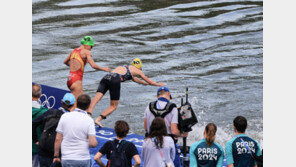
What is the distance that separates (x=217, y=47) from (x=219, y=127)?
9339 mm

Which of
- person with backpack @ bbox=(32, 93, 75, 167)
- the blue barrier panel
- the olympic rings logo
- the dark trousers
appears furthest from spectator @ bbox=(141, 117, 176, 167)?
the olympic rings logo

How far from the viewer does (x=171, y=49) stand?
74.9ft

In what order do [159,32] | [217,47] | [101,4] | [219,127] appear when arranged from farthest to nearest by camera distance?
[101,4] → [159,32] → [217,47] → [219,127]

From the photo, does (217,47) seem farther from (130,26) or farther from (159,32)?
(130,26)

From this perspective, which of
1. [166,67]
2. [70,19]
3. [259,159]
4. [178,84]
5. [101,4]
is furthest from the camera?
[101,4]

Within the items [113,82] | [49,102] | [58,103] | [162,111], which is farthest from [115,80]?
[162,111]

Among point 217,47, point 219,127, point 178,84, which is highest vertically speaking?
point 217,47

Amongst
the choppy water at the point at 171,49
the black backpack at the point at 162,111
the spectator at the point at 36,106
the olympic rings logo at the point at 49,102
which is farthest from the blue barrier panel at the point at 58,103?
the spectator at the point at 36,106

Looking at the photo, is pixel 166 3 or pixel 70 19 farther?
pixel 166 3

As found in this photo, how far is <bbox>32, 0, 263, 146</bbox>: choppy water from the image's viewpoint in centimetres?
1645

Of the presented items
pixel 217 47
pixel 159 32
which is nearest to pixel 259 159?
pixel 217 47

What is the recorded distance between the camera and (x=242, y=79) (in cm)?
1934

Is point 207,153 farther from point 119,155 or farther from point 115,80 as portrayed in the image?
point 115,80

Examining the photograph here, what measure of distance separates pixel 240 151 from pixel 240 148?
0.12 ft
